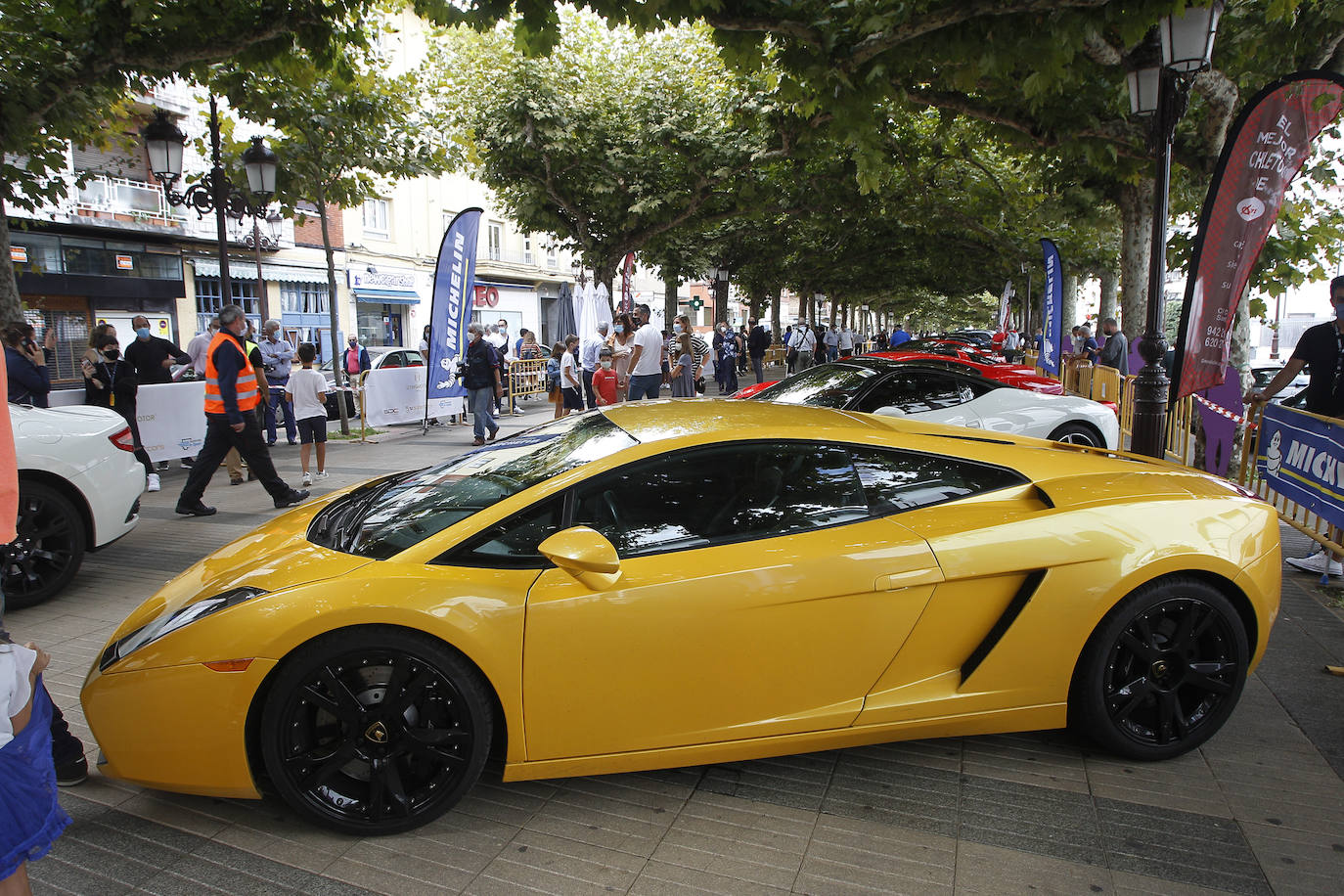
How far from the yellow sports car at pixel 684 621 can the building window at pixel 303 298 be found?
2762 centimetres

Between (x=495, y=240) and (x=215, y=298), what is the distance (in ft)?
50.4

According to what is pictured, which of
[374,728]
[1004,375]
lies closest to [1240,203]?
[1004,375]

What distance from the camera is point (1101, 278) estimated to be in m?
33.9

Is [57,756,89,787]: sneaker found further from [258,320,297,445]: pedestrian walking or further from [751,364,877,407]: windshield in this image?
[258,320,297,445]: pedestrian walking

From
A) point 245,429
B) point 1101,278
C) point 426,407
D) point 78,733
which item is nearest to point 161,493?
point 245,429

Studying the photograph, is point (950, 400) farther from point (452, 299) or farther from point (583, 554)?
point (452, 299)

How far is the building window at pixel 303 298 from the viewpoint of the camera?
92.0 feet

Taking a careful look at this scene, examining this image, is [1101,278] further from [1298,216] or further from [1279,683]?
[1279,683]

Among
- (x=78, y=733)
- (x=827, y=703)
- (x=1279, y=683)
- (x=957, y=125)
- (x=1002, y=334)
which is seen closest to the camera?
(x=827, y=703)

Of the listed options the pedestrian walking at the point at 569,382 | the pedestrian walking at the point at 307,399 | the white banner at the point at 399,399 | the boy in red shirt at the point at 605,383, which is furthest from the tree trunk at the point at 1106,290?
the pedestrian walking at the point at 307,399

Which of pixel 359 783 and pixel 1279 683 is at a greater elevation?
pixel 359 783

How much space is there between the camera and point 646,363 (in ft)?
37.7

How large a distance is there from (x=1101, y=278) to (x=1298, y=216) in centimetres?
2696

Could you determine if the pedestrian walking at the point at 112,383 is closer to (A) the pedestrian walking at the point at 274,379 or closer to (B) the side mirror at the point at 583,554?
(A) the pedestrian walking at the point at 274,379
